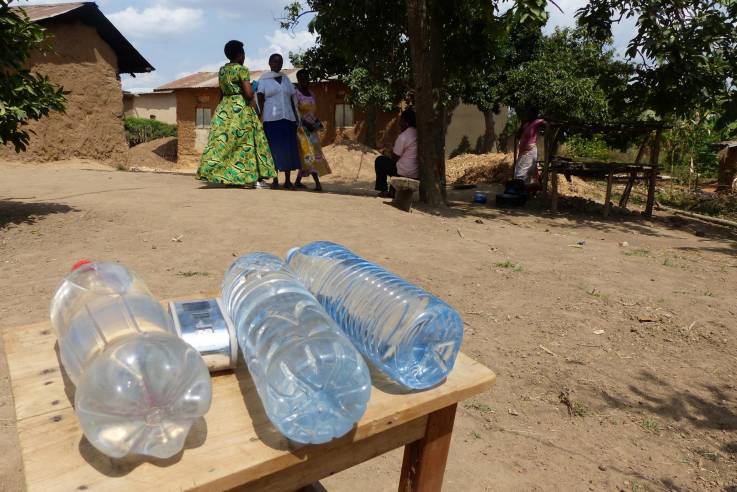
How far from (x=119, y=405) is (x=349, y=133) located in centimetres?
1815

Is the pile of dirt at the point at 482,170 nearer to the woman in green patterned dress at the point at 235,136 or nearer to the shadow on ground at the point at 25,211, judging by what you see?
the woman in green patterned dress at the point at 235,136

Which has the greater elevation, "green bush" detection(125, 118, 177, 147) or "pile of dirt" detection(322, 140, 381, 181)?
"green bush" detection(125, 118, 177, 147)

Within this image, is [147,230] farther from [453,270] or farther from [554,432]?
[554,432]


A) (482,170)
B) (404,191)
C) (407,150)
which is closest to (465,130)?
(482,170)

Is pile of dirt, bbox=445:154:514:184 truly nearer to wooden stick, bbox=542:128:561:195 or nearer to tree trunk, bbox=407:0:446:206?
wooden stick, bbox=542:128:561:195

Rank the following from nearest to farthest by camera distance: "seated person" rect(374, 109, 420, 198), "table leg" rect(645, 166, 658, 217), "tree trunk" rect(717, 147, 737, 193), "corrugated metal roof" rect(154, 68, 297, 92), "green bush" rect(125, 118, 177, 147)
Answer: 1. "seated person" rect(374, 109, 420, 198)
2. "table leg" rect(645, 166, 658, 217)
3. "tree trunk" rect(717, 147, 737, 193)
4. "corrugated metal roof" rect(154, 68, 297, 92)
5. "green bush" rect(125, 118, 177, 147)

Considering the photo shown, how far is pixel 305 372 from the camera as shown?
3.82 feet

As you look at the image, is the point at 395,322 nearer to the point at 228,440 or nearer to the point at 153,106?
the point at 228,440

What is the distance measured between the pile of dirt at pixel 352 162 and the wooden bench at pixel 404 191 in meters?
6.53

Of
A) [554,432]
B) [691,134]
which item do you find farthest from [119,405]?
[691,134]

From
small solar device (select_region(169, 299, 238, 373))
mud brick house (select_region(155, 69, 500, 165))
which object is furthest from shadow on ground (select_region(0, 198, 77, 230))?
mud brick house (select_region(155, 69, 500, 165))

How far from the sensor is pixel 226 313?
1486mm

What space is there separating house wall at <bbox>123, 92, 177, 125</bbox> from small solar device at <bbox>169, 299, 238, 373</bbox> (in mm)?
28332

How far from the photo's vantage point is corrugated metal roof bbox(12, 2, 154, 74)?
37.9 ft
